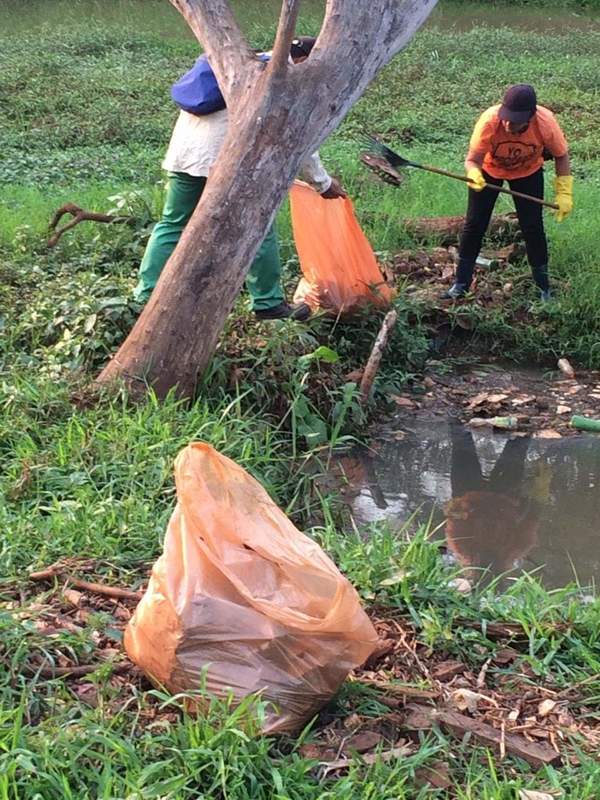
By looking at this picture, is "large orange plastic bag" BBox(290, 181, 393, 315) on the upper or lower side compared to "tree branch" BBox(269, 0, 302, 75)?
lower

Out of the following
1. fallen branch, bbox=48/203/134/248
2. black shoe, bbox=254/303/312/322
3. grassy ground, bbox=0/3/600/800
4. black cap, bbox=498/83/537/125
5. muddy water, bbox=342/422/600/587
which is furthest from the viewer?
fallen branch, bbox=48/203/134/248

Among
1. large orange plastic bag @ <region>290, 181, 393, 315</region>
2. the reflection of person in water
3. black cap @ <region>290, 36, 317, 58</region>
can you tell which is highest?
black cap @ <region>290, 36, 317, 58</region>

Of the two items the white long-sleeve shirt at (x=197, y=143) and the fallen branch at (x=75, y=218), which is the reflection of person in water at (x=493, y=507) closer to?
the white long-sleeve shirt at (x=197, y=143)

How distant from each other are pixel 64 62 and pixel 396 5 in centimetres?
1023

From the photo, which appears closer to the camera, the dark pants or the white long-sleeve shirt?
the white long-sleeve shirt

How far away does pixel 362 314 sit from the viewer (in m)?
4.91

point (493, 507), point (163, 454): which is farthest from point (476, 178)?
point (163, 454)

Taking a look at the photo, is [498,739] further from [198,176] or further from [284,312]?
[198,176]

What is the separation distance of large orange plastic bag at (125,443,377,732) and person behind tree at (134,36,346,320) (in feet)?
7.13

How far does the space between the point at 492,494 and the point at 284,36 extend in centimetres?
206

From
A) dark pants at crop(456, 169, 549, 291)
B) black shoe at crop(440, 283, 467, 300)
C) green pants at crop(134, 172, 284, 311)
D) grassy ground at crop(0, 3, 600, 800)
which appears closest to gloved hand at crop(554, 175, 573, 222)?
dark pants at crop(456, 169, 549, 291)

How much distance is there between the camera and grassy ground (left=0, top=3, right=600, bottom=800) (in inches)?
78.8

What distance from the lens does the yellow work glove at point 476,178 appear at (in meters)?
5.39

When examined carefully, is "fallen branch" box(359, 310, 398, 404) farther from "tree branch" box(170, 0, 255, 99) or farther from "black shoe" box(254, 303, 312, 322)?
"tree branch" box(170, 0, 255, 99)
